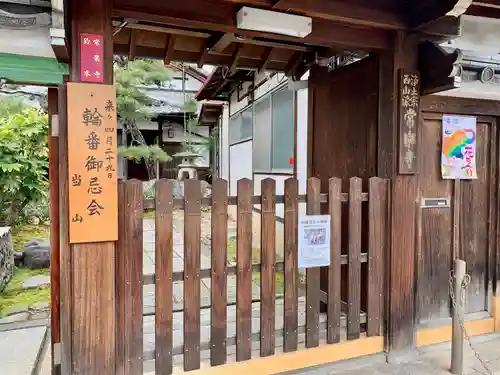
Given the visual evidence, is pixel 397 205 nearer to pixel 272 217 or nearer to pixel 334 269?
pixel 334 269

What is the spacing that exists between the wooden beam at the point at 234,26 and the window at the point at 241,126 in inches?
248

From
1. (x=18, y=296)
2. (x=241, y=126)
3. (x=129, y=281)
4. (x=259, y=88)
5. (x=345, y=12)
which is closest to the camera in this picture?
(x=129, y=281)

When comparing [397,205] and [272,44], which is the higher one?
Answer: [272,44]

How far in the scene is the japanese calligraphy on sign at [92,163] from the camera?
281 centimetres

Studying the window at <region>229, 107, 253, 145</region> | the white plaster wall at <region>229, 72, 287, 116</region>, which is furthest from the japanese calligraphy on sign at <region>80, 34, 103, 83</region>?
the window at <region>229, 107, 253, 145</region>

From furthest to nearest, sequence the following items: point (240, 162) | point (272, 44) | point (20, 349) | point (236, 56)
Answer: point (240, 162) < point (236, 56) < point (272, 44) < point (20, 349)

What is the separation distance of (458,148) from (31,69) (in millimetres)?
4027

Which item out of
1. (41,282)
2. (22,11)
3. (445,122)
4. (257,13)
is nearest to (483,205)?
(445,122)

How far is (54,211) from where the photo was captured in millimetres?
3123

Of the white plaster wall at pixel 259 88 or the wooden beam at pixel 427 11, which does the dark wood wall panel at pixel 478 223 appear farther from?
the white plaster wall at pixel 259 88

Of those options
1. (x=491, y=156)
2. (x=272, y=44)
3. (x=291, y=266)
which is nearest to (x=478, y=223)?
(x=491, y=156)

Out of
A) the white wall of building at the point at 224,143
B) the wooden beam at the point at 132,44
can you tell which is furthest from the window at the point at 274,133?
the white wall of building at the point at 224,143

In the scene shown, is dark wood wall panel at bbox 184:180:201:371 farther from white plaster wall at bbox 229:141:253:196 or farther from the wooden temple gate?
white plaster wall at bbox 229:141:253:196

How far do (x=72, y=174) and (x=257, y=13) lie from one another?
1.91m
